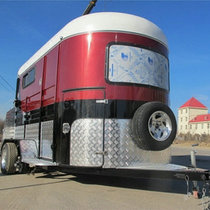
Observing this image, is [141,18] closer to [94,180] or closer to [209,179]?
[209,179]

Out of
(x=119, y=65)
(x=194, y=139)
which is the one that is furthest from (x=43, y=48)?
(x=194, y=139)

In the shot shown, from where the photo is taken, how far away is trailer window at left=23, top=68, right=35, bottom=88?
7.49 metres

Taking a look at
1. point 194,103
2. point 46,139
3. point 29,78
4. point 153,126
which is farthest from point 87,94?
point 194,103

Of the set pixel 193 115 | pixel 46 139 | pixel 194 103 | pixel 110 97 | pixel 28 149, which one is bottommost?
pixel 28 149

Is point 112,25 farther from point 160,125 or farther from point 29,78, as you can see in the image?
point 29,78

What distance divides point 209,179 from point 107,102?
2.11 metres

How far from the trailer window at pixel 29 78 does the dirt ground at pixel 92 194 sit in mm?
2467

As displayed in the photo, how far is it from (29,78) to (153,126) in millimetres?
3969

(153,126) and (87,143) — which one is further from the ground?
(153,126)

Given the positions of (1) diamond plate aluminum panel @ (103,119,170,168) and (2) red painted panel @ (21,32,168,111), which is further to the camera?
(2) red painted panel @ (21,32,168,111)

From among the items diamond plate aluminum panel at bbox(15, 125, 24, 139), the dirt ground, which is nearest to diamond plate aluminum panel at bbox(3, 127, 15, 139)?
diamond plate aluminum panel at bbox(15, 125, 24, 139)

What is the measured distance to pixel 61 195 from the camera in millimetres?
5465

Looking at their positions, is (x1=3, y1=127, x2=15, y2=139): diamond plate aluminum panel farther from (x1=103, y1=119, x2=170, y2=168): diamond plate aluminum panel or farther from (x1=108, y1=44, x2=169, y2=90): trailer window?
(x1=108, y1=44, x2=169, y2=90): trailer window

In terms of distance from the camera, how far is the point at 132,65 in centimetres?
545
